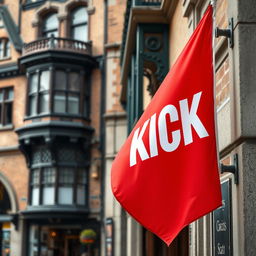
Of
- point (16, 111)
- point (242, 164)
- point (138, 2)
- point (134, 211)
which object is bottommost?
point (134, 211)

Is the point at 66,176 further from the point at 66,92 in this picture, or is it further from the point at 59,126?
the point at 66,92

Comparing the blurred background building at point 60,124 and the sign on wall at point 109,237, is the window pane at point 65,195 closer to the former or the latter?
the blurred background building at point 60,124

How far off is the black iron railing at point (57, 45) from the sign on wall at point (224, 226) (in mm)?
20825

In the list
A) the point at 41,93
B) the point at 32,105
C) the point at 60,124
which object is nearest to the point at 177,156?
the point at 60,124

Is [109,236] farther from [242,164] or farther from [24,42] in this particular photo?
[242,164]

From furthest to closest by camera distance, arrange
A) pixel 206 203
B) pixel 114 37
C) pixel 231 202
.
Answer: pixel 114 37 < pixel 231 202 < pixel 206 203

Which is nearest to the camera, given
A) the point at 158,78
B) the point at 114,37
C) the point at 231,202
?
the point at 231,202

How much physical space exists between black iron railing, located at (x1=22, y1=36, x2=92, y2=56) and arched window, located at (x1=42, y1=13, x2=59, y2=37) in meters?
1.30

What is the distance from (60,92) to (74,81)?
0.83 metres

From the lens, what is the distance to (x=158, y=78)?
10.7 metres

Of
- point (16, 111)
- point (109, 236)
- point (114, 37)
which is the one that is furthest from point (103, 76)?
point (109, 236)

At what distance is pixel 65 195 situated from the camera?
24875 mm

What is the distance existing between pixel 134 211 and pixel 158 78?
21.8 ft

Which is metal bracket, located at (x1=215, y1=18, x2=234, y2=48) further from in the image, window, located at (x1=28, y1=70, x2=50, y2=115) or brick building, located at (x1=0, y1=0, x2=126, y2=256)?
window, located at (x1=28, y1=70, x2=50, y2=115)
